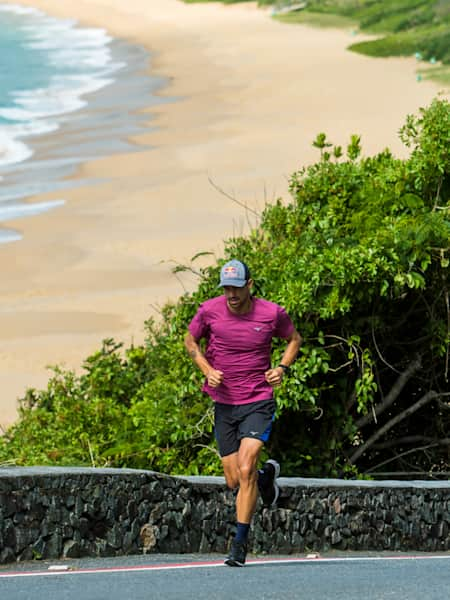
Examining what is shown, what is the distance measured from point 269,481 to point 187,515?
2.56 feet

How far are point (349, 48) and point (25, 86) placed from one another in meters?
14.7

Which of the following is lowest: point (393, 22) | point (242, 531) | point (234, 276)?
point (393, 22)

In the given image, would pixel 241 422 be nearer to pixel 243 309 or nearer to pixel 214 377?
pixel 214 377

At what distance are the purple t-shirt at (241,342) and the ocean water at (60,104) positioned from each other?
1994 centimetres

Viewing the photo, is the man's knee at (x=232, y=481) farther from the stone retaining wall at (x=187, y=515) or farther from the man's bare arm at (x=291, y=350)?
the man's bare arm at (x=291, y=350)

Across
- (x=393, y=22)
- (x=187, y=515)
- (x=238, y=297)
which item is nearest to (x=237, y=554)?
(x=187, y=515)

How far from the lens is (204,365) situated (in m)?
8.17

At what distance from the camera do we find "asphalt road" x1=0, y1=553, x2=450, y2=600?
288 inches

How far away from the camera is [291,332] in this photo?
27.3 feet

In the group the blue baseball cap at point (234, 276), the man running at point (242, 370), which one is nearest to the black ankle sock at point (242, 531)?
the man running at point (242, 370)

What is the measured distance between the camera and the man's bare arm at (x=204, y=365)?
8078mm

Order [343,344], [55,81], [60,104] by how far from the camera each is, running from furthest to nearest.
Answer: [55,81], [60,104], [343,344]

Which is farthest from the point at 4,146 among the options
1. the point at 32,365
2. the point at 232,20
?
the point at 232,20

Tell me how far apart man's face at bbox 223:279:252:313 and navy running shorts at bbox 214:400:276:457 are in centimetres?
61
